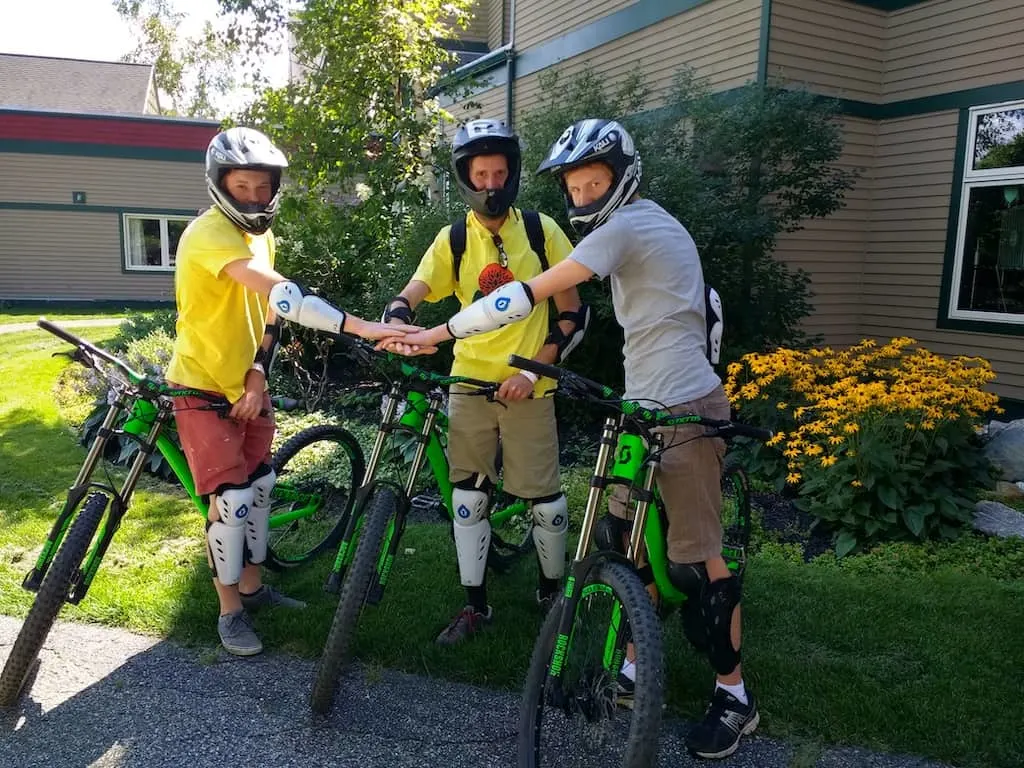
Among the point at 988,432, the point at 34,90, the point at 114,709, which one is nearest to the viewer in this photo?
the point at 114,709

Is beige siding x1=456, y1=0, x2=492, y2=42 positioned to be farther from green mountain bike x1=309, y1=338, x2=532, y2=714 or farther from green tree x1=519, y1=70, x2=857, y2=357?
green mountain bike x1=309, y1=338, x2=532, y2=714

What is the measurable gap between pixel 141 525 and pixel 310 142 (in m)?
5.80

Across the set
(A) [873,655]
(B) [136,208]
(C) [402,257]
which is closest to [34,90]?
(B) [136,208]

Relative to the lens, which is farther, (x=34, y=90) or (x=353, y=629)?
(x=34, y=90)

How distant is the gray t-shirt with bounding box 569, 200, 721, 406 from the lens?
2.71 metres

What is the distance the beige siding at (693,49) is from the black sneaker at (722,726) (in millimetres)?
6475

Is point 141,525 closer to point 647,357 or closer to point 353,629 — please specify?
point 353,629

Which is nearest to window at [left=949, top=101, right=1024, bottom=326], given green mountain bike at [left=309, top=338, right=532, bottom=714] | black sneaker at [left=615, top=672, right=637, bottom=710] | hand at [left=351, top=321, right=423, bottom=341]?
green mountain bike at [left=309, top=338, right=532, bottom=714]

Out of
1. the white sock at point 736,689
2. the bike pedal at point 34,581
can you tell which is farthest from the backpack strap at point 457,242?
the bike pedal at point 34,581

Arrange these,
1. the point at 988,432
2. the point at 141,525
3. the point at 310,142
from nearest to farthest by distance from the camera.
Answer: the point at 141,525, the point at 988,432, the point at 310,142

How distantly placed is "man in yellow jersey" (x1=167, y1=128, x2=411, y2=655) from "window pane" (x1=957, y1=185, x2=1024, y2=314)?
721 cm

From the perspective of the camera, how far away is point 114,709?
3.15m

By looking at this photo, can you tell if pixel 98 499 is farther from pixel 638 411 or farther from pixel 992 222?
pixel 992 222

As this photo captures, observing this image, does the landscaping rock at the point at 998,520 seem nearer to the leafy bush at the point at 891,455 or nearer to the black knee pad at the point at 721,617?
the leafy bush at the point at 891,455
